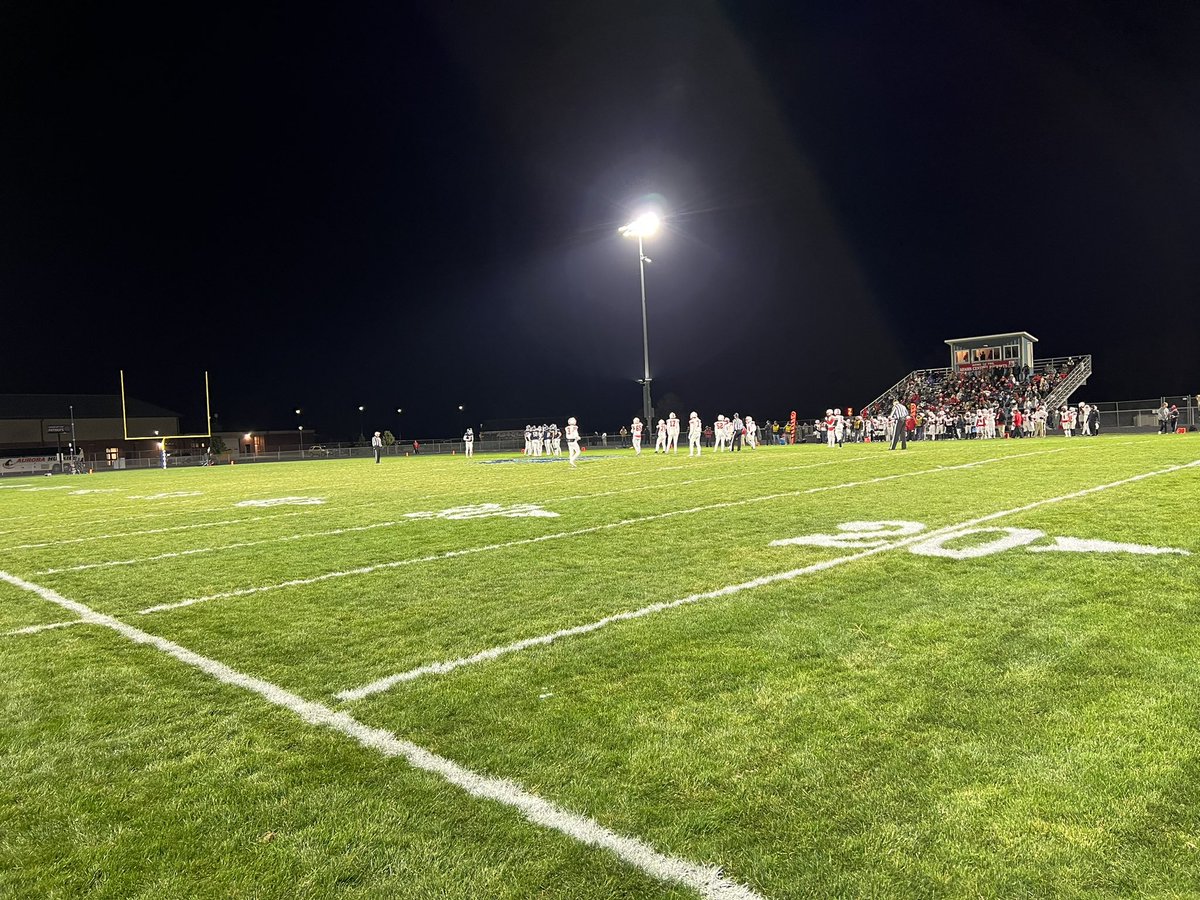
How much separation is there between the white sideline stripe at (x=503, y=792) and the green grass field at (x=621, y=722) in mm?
13

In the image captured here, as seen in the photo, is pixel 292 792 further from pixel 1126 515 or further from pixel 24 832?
pixel 1126 515

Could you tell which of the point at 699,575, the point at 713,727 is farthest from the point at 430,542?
the point at 713,727

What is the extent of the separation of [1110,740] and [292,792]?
300cm

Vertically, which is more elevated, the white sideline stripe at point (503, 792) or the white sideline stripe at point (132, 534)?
the white sideline stripe at point (132, 534)

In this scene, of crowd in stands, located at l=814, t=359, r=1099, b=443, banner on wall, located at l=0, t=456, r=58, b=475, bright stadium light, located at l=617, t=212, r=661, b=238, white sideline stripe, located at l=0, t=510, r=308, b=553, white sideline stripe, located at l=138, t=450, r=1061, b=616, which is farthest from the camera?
banner on wall, located at l=0, t=456, r=58, b=475

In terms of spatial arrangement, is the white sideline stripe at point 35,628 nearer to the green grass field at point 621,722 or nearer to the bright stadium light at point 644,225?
the green grass field at point 621,722

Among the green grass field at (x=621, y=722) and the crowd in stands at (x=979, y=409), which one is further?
the crowd in stands at (x=979, y=409)

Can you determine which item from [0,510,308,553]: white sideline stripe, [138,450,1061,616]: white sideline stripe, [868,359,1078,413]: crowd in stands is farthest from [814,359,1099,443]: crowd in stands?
[0,510,308,553]: white sideline stripe

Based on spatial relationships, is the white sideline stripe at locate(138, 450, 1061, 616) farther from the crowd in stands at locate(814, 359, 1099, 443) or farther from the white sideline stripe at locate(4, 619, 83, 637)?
the crowd in stands at locate(814, 359, 1099, 443)

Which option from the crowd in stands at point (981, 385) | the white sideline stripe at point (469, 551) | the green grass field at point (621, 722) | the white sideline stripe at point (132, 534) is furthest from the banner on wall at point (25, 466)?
the crowd in stands at point (981, 385)

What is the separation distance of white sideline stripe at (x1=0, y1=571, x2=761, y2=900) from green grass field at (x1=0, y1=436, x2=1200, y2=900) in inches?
0.5

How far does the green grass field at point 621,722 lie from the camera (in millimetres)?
2227

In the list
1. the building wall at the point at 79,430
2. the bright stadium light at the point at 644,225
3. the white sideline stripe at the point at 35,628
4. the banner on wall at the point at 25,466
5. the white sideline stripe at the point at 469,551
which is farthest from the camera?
the building wall at the point at 79,430

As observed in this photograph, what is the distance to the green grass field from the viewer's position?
2.23 meters
